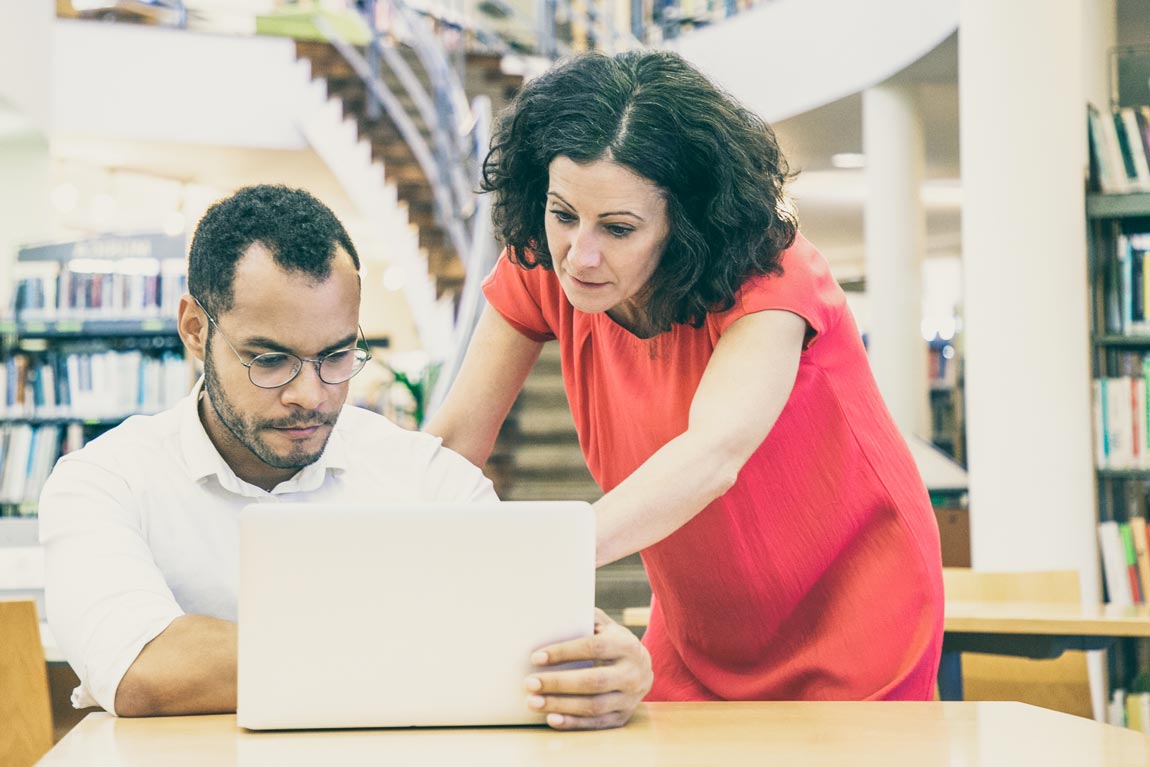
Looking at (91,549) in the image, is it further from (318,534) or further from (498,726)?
(498,726)

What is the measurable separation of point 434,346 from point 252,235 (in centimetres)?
712

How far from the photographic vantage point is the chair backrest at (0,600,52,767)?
2.29 m

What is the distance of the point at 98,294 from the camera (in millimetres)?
5781

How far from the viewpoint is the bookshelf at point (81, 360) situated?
5727 millimetres

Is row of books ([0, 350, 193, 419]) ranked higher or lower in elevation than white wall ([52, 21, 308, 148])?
lower

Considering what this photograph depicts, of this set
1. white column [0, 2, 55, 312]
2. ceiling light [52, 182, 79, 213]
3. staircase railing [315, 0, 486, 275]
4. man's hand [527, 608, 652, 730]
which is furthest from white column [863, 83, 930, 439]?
ceiling light [52, 182, 79, 213]

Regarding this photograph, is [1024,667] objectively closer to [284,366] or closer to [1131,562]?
[1131,562]

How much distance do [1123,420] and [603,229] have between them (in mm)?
3234

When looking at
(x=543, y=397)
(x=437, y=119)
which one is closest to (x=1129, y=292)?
(x=543, y=397)

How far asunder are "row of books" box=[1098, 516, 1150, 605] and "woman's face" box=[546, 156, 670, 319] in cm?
321

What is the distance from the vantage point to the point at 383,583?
1158 millimetres

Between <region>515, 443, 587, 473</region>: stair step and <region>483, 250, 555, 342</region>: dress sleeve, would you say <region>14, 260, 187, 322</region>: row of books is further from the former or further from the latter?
<region>483, 250, 555, 342</region>: dress sleeve

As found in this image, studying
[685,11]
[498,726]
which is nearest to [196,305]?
→ [498,726]

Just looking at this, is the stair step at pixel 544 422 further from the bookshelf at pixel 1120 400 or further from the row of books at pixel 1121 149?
the row of books at pixel 1121 149
